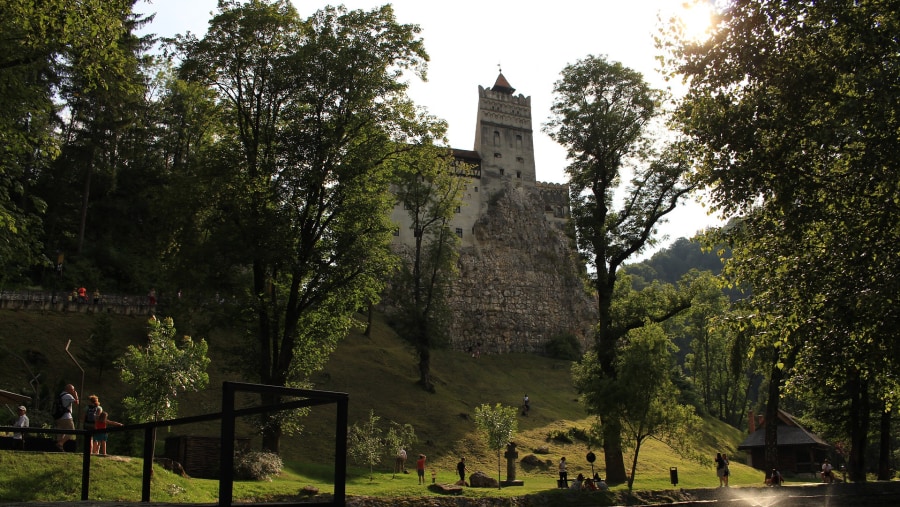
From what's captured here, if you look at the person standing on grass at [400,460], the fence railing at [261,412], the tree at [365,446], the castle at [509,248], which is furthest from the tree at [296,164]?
the castle at [509,248]

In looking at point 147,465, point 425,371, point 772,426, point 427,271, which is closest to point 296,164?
point 147,465

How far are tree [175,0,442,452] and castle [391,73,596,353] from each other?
168 feet

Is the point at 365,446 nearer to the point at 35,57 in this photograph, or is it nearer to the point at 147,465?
the point at 35,57

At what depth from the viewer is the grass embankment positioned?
15703 mm

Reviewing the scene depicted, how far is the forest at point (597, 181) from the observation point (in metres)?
14.6

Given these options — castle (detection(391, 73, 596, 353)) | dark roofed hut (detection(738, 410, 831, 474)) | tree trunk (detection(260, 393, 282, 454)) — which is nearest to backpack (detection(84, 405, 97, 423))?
tree trunk (detection(260, 393, 282, 454))

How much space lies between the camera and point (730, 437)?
58750 mm

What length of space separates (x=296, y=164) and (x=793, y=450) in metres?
42.8

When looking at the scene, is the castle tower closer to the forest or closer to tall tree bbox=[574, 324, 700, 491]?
the forest

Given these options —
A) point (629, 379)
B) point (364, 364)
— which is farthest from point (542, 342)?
point (629, 379)

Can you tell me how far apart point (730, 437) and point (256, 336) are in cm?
4750

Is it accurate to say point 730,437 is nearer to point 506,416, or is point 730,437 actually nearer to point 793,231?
point 506,416

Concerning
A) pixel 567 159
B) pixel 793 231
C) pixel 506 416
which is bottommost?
pixel 506 416

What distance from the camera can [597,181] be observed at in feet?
101
